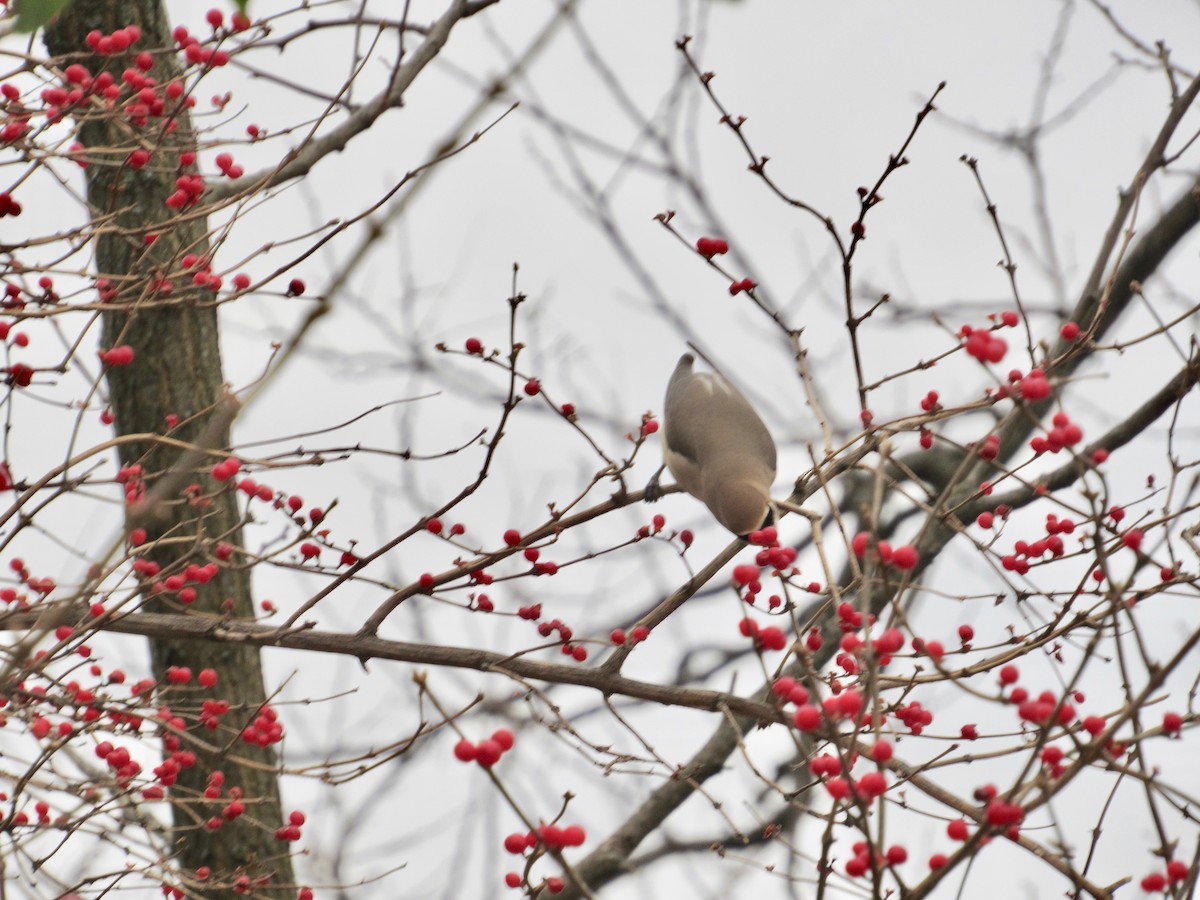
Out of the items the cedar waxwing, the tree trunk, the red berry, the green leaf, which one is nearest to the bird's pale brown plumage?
the cedar waxwing

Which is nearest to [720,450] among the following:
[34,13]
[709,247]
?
[709,247]

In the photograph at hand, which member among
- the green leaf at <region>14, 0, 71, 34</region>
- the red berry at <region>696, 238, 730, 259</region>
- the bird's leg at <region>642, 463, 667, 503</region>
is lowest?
the green leaf at <region>14, 0, 71, 34</region>

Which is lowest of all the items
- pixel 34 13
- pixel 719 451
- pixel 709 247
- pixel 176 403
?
pixel 34 13

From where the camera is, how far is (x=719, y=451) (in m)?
4.45

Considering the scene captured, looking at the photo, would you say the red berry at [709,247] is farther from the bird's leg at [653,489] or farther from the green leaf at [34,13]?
the green leaf at [34,13]

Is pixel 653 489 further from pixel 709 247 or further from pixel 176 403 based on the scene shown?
pixel 176 403

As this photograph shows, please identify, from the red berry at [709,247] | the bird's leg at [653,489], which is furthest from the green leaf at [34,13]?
the bird's leg at [653,489]

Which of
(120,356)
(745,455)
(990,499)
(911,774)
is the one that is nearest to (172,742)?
(120,356)

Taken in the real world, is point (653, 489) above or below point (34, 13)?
above

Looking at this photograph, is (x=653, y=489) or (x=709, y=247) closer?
(x=709, y=247)

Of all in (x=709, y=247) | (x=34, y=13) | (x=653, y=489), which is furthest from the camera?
(x=653, y=489)

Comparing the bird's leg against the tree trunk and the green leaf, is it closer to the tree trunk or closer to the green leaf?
the tree trunk

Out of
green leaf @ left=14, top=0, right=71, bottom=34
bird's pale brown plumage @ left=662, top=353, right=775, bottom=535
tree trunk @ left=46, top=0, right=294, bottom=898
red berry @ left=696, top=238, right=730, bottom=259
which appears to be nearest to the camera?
green leaf @ left=14, top=0, right=71, bottom=34

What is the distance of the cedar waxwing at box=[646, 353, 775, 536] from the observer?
400 cm
